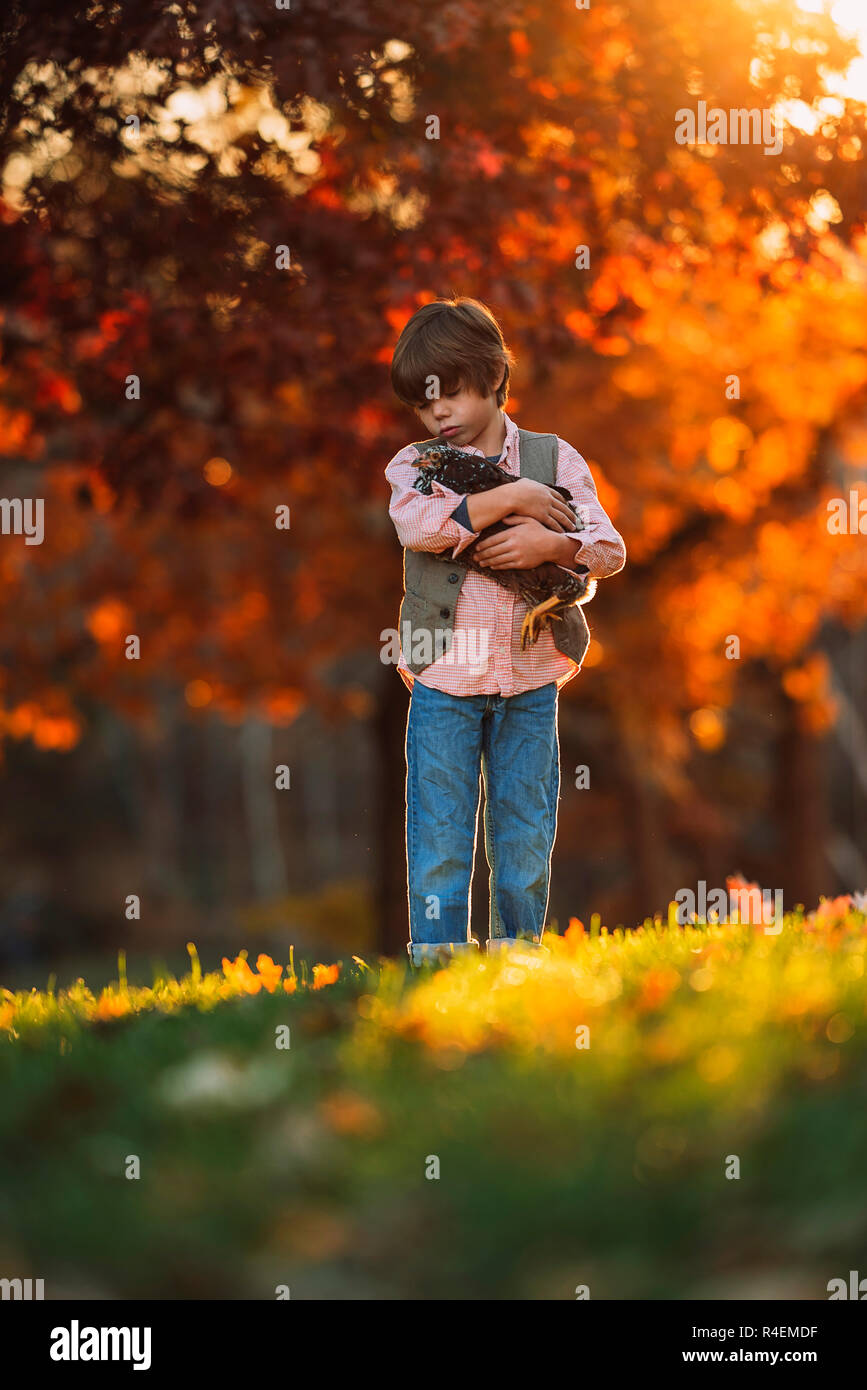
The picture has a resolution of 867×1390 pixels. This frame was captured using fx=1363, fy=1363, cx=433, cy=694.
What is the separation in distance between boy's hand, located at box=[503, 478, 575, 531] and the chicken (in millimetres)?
59

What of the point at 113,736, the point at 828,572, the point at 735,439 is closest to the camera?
the point at 735,439

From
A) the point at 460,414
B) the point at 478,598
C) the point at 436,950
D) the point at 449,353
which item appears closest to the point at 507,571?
the point at 478,598

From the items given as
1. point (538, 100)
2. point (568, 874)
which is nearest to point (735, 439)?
point (538, 100)

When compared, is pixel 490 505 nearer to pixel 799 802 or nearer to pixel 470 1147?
pixel 470 1147

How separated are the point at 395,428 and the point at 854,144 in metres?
2.61

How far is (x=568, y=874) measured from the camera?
27469mm

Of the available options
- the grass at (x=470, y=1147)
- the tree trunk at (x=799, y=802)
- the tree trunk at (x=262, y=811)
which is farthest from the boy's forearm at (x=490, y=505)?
the tree trunk at (x=262, y=811)

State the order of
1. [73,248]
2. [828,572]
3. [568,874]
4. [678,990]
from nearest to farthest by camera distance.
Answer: [678,990] < [73,248] < [828,572] < [568,874]

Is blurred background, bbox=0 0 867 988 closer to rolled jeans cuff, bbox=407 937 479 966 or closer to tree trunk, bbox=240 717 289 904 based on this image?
rolled jeans cuff, bbox=407 937 479 966

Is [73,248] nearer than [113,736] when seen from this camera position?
Yes

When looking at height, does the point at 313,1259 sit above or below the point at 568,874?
below

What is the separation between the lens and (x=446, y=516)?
3.94 m

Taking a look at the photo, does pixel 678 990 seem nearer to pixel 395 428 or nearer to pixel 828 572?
pixel 395 428
